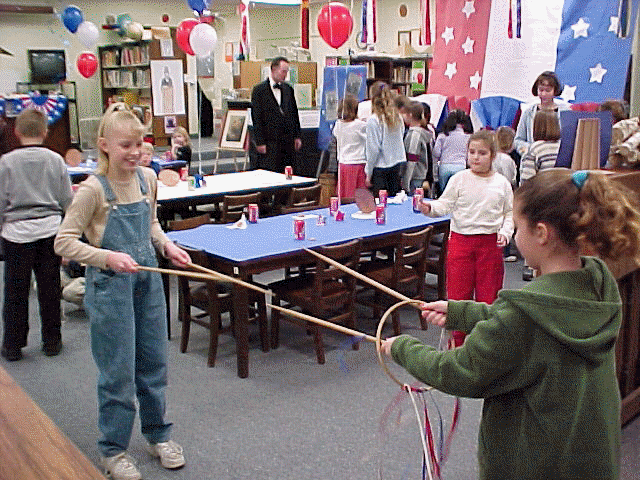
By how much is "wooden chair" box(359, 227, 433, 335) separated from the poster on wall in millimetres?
4580

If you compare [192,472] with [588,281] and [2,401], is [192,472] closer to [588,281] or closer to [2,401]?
[2,401]

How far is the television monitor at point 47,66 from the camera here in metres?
13.1

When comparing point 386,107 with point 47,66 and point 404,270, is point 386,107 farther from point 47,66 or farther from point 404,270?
point 47,66

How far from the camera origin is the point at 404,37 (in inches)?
532

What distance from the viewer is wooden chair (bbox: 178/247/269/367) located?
426 centimetres

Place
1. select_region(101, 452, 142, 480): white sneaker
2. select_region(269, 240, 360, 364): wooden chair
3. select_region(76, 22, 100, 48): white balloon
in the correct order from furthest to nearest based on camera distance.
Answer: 1. select_region(76, 22, 100, 48): white balloon
2. select_region(269, 240, 360, 364): wooden chair
3. select_region(101, 452, 142, 480): white sneaker

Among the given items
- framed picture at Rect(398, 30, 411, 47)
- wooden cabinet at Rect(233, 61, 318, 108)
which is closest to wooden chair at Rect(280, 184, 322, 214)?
wooden cabinet at Rect(233, 61, 318, 108)

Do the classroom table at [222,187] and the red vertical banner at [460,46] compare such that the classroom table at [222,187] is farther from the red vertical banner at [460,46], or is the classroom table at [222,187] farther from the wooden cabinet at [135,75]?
the wooden cabinet at [135,75]

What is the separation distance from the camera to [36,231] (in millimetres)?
Answer: 4309

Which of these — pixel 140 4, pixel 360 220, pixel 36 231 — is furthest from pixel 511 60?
pixel 140 4

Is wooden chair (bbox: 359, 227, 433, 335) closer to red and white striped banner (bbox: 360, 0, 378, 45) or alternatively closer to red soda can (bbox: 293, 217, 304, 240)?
red soda can (bbox: 293, 217, 304, 240)

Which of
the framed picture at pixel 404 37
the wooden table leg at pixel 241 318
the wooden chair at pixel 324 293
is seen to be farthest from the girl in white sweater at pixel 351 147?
the framed picture at pixel 404 37

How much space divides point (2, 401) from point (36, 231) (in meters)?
2.38

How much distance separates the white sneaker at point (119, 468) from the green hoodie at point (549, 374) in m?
1.82
